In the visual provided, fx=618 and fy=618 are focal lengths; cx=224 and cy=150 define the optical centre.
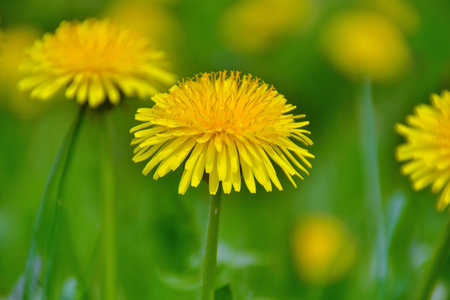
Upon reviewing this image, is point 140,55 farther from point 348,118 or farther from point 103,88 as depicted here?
point 348,118

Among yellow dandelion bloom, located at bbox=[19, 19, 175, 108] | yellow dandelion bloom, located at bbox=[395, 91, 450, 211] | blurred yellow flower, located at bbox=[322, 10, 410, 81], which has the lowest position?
yellow dandelion bloom, located at bbox=[395, 91, 450, 211]

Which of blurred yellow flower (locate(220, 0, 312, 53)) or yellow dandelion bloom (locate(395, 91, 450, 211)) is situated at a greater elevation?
blurred yellow flower (locate(220, 0, 312, 53))

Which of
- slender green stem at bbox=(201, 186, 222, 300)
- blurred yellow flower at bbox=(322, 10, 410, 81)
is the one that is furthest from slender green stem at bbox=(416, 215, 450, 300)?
blurred yellow flower at bbox=(322, 10, 410, 81)

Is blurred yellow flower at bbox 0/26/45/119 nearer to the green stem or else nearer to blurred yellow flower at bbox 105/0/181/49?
blurred yellow flower at bbox 105/0/181/49

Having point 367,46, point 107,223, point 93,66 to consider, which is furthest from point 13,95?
point 367,46

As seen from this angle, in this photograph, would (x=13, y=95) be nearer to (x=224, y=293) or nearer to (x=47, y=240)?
(x=47, y=240)

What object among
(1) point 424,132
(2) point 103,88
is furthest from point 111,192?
(1) point 424,132

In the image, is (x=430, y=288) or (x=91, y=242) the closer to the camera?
(x=430, y=288)

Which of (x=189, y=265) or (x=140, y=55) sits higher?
(x=140, y=55)
